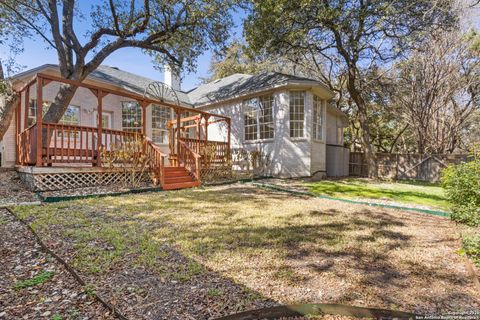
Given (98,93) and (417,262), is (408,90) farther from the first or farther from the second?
(98,93)

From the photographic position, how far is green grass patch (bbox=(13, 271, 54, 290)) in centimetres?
217

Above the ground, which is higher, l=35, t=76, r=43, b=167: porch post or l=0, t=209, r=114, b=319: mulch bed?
l=35, t=76, r=43, b=167: porch post

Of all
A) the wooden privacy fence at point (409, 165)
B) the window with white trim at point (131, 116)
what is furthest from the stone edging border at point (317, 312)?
the wooden privacy fence at point (409, 165)

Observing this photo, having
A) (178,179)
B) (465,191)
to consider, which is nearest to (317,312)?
(465,191)

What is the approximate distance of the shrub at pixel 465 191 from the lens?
4066 millimetres

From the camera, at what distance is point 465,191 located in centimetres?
437

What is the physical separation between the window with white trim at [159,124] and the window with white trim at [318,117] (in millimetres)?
7440

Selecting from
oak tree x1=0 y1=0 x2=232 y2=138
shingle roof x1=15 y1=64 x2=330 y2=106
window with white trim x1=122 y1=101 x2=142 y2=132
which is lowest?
window with white trim x1=122 y1=101 x2=142 y2=132

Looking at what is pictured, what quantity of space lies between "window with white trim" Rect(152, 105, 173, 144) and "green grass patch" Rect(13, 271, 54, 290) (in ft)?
34.4

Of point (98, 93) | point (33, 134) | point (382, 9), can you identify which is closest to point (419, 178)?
point (382, 9)

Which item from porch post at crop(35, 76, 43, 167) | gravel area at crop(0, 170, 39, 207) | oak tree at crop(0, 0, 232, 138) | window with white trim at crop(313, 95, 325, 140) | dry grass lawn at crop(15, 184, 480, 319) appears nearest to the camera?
dry grass lawn at crop(15, 184, 480, 319)

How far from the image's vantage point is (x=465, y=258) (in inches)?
114

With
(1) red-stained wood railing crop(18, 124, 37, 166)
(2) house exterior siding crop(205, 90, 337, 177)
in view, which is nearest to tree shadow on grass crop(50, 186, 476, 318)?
(1) red-stained wood railing crop(18, 124, 37, 166)

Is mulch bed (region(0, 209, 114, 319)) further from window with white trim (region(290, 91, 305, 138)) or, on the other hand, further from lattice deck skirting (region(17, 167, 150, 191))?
window with white trim (region(290, 91, 305, 138))
